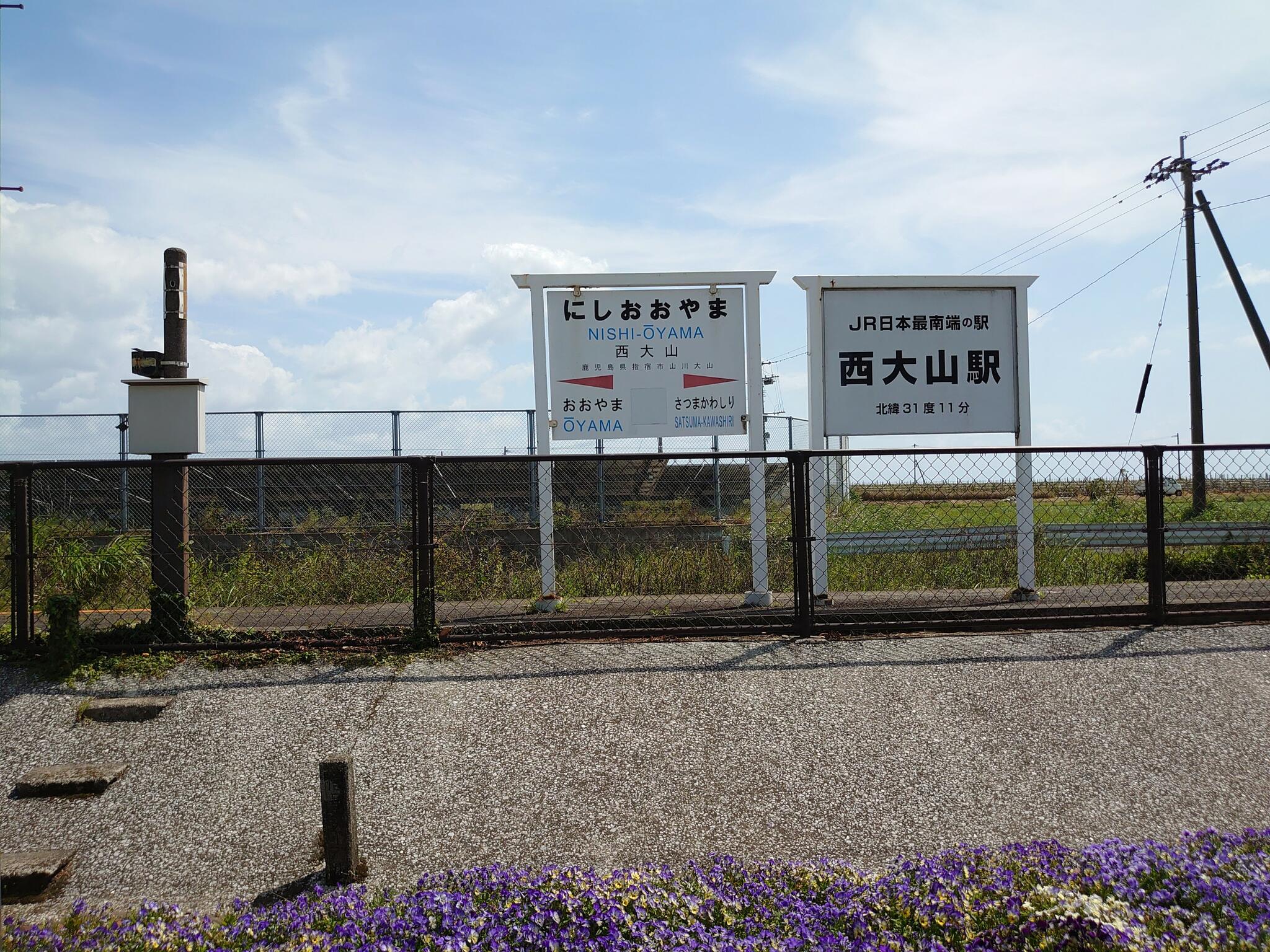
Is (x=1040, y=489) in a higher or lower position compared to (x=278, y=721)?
higher

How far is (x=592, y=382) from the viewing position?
23.1 feet

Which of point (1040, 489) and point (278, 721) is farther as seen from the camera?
point (1040, 489)

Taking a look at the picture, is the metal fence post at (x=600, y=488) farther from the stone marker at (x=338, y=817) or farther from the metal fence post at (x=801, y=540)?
the stone marker at (x=338, y=817)

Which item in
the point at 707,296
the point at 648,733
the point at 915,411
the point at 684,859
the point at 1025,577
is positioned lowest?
the point at 684,859

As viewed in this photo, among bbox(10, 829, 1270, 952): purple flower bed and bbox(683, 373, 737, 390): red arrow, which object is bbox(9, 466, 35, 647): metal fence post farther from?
bbox(683, 373, 737, 390): red arrow

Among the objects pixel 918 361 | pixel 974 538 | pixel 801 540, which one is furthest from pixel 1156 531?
pixel 974 538

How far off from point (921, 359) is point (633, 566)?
301 cm

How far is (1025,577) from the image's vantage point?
699 centimetres

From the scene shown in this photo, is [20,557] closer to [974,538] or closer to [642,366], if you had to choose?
[642,366]

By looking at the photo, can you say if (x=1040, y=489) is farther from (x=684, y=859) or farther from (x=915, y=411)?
(x=684, y=859)

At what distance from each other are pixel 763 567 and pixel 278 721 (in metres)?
3.59

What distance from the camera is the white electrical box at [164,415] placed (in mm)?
5605

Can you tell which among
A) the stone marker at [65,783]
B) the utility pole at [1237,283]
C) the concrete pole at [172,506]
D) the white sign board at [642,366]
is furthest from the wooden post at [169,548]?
the utility pole at [1237,283]

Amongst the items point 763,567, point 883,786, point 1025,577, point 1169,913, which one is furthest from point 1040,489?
point 1169,913
